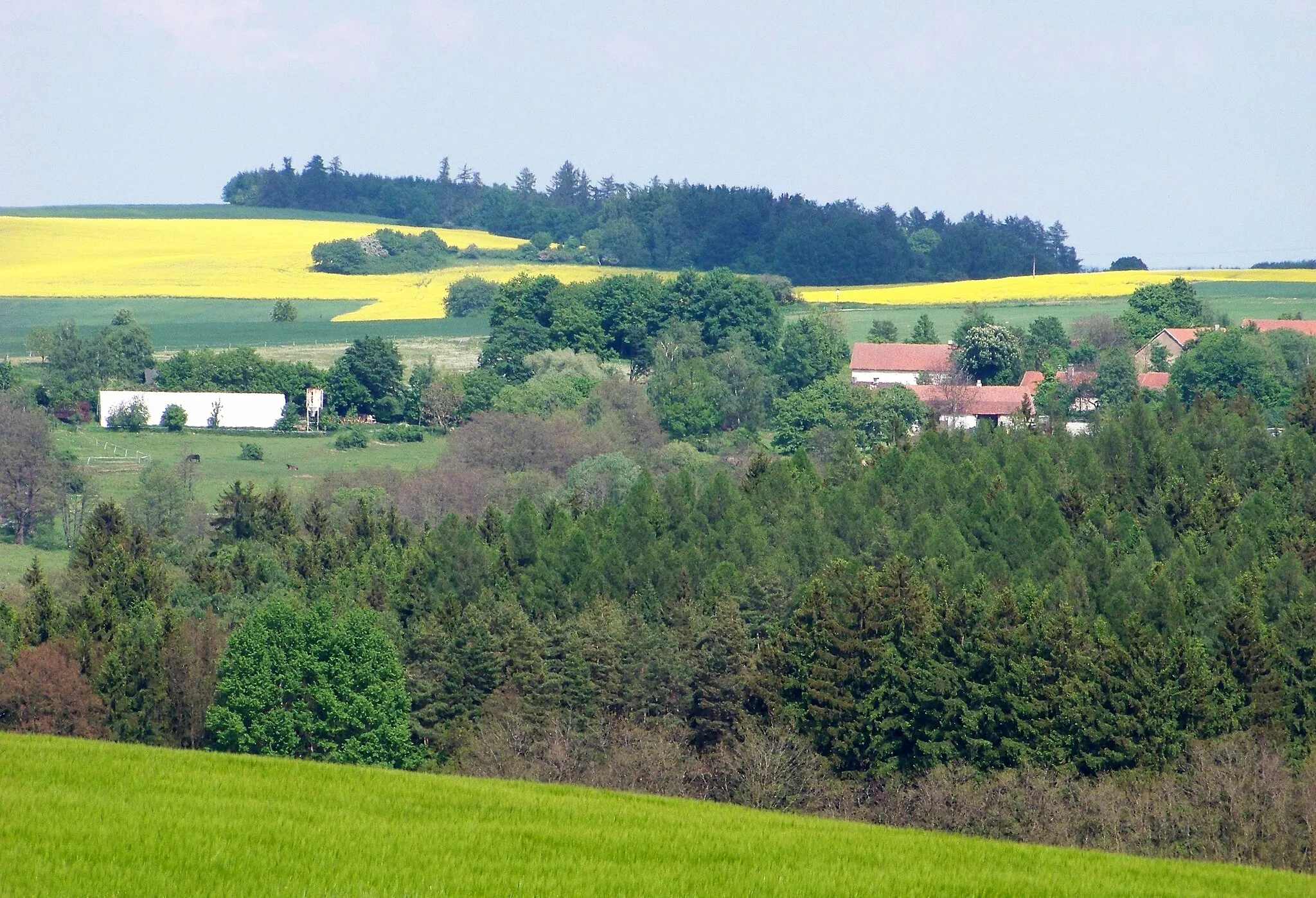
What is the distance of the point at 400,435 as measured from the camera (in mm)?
117438

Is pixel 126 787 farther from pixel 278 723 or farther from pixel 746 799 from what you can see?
pixel 278 723

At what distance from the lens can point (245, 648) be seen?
53719 millimetres

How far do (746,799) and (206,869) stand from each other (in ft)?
90.1

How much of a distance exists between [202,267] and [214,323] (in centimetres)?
2668

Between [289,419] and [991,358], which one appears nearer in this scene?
[289,419]

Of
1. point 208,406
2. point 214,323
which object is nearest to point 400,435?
point 208,406

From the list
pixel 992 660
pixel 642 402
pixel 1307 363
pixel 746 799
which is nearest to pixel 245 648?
pixel 746 799

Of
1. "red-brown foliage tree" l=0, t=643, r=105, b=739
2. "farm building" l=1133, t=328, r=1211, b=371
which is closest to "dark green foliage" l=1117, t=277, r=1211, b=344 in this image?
"farm building" l=1133, t=328, r=1211, b=371

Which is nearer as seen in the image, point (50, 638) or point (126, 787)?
point (126, 787)

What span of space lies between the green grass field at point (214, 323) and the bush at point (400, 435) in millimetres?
22866

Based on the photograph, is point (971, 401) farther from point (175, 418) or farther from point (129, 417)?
point (129, 417)

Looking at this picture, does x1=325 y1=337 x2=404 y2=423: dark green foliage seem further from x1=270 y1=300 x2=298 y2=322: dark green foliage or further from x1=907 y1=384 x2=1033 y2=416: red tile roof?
x1=907 y1=384 x2=1033 y2=416: red tile roof

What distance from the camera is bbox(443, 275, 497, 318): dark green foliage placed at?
16175 centimetres

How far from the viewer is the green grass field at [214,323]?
13900cm
